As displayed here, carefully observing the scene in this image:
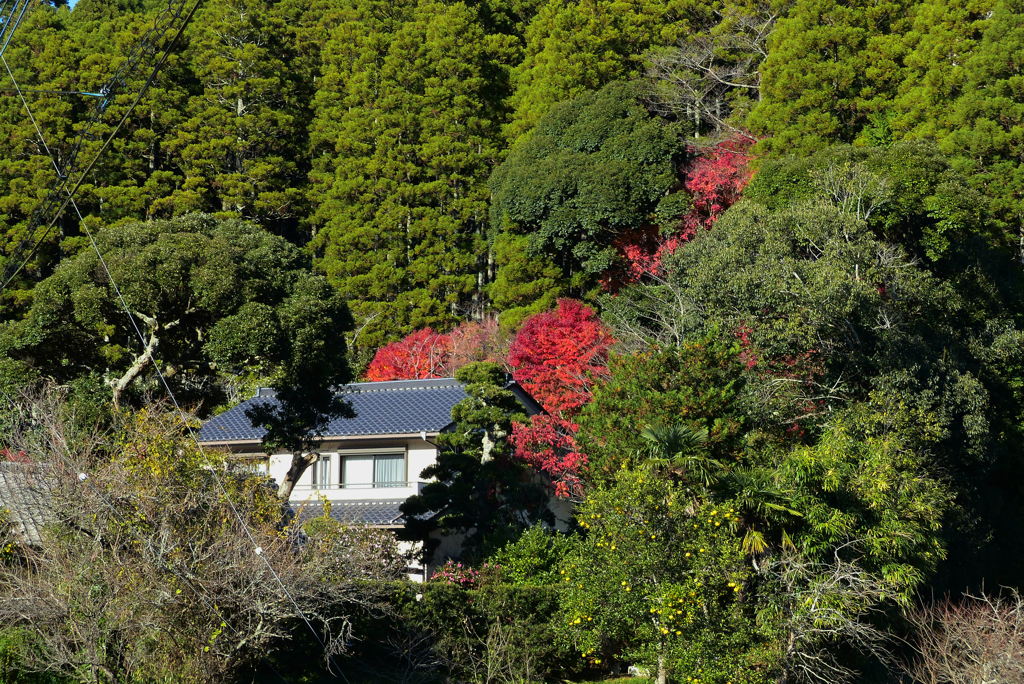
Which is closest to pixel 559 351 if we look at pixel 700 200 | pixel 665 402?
pixel 700 200

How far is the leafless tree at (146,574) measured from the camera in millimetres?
13008

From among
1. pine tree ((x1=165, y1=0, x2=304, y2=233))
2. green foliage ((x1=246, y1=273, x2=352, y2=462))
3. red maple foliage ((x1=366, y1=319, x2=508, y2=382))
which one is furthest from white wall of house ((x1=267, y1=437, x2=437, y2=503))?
pine tree ((x1=165, y1=0, x2=304, y2=233))

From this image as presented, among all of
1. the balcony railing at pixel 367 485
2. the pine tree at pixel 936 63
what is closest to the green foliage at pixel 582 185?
the pine tree at pixel 936 63

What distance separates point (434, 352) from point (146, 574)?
22.1 meters

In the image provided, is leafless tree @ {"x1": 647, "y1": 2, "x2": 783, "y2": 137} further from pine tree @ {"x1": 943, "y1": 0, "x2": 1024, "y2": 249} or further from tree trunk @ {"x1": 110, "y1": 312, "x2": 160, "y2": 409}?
tree trunk @ {"x1": 110, "y1": 312, "x2": 160, "y2": 409}

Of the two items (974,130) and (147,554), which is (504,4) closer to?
(974,130)

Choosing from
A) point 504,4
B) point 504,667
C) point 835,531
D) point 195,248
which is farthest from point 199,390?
point 504,4

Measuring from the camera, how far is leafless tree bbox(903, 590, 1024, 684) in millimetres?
15055

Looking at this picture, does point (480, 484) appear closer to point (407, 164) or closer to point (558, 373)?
point (558, 373)

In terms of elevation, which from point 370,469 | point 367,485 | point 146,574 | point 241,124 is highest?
point 241,124

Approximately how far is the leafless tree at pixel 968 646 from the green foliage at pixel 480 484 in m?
7.15

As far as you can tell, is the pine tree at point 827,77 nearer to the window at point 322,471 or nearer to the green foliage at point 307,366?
the window at point 322,471

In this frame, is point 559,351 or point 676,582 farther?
point 559,351

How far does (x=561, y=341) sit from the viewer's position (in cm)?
3053
